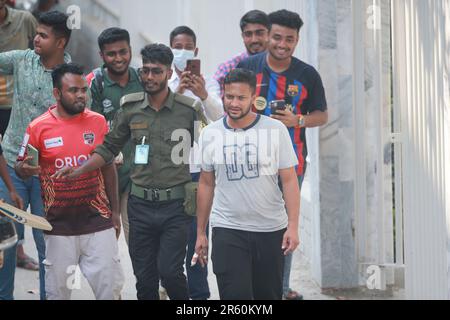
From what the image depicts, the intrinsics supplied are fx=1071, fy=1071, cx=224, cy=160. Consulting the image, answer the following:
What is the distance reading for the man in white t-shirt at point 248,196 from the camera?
641 cm

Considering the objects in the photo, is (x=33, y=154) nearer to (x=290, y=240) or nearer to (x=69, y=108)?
(x=69, y=108)

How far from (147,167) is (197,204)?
511 mm

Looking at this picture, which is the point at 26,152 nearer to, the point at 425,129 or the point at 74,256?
the point at 74,256

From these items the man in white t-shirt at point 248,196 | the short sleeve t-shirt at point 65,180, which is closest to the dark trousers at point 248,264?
the man in white t-shirt at point 248,196

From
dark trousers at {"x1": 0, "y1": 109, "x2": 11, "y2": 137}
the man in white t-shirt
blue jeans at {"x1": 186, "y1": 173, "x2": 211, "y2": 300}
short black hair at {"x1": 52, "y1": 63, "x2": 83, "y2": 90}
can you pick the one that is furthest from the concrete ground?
short black hair at {"x1": 52, "y1": 63, "x2": 83, "y2": 90}

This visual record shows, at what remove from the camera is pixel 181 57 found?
8.18m

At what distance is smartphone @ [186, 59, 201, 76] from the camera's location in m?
7.61

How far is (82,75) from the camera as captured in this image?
698cm

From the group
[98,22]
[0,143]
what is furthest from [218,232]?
[98,22]

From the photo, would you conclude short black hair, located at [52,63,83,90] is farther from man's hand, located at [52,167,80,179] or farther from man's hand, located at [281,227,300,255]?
man's hand, located at [281,227,300,255]

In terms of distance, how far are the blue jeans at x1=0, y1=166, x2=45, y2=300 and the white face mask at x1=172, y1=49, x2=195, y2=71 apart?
148 cm

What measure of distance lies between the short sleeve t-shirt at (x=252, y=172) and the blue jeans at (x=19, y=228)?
154cm

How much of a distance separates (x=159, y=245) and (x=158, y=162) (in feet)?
1.82

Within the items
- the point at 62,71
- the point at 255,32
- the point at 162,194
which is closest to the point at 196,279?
the point at 162,194
